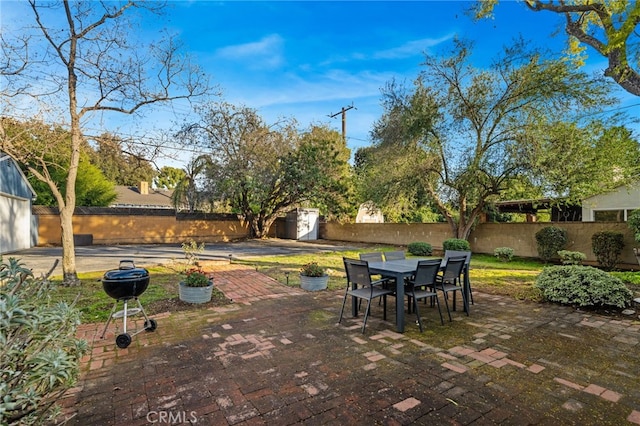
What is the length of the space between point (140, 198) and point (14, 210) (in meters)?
14.7

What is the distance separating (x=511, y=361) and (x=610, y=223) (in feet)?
30.5

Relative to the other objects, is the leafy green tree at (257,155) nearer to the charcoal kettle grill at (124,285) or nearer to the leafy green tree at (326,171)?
the leafy green tree at (326,171)

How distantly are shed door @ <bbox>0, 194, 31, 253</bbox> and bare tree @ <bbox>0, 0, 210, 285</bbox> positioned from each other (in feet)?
26.5

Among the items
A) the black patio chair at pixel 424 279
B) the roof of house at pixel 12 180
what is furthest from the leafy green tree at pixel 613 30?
the roof of house at pixel 12 180

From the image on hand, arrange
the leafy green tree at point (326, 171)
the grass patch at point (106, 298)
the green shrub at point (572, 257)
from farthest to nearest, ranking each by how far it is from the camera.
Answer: the leafy green tree at point (326, 171), the green shrub at point (572, 257), the grass patch at point (106, 298)

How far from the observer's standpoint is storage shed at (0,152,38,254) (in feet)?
36.5

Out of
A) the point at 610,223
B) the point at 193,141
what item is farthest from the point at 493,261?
the point at 193,141

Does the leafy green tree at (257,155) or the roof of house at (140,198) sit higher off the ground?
the leafy green tree at (257,155)

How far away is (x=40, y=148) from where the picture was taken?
5.63 meters

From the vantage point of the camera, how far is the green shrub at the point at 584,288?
467 cm

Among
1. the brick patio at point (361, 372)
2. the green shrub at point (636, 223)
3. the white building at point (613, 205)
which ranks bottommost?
the brick patio at point (361, 372)

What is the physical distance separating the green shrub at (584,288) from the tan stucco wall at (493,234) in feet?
18.9

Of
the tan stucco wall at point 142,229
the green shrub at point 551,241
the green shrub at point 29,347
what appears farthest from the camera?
the tan stucco wall at point 142,229

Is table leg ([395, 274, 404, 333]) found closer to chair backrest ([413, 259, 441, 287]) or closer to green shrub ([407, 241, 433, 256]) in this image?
chair backrest ([413, 259, 441, 287])
